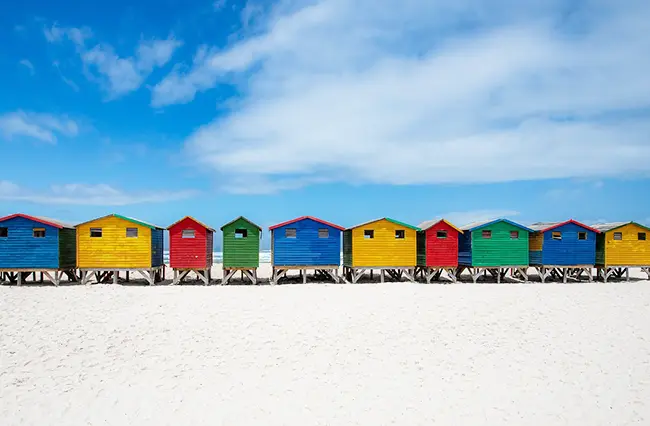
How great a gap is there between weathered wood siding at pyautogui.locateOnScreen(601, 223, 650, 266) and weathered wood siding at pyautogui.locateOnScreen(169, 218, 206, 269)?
26.2m

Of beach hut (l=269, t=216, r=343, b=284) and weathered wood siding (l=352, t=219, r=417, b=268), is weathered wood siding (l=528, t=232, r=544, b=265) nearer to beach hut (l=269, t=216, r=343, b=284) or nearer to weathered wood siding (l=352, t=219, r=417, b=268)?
weathered wood siding (l=352, t=219, r=417, b=268)

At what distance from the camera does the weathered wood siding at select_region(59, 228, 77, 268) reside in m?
26.2

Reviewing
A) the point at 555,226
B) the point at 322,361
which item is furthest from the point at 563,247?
the point at 322,361

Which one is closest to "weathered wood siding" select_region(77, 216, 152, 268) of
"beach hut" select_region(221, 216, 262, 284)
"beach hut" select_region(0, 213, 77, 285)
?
"beach hut" select_region(0, 213, 77, 285)

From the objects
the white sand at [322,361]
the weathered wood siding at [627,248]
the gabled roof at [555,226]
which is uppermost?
the gabled roof at [555,226]

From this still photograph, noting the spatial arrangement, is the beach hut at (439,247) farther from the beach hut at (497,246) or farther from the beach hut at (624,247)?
Result: the beach hut at (624,247)

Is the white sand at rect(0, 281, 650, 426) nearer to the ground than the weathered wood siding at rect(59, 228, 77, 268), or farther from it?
nearer to the ground

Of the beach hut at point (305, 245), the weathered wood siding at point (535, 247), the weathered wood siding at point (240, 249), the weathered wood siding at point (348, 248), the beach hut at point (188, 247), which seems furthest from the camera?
the weathered wood siding at point (535, 247)

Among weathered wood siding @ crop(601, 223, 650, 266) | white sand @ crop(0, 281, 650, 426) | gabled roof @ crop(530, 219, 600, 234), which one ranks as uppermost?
gabled roof @ crop(530, 219, 600, 234)

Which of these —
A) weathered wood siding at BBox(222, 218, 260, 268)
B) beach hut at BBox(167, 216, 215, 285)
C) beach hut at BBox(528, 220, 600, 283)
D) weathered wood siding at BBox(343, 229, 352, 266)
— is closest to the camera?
beach hut at BBox(167, 216, 215, 285)

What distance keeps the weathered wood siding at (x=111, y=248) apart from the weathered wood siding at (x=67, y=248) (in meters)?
1.10

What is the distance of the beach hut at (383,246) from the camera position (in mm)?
27781

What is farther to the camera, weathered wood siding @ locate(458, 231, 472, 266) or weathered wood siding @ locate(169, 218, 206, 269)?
weathered wood siding @ locate(458, 231, 472, 266)

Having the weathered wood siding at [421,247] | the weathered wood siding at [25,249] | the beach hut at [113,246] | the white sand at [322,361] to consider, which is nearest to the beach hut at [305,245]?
the weathered wood siding at [421,247]
